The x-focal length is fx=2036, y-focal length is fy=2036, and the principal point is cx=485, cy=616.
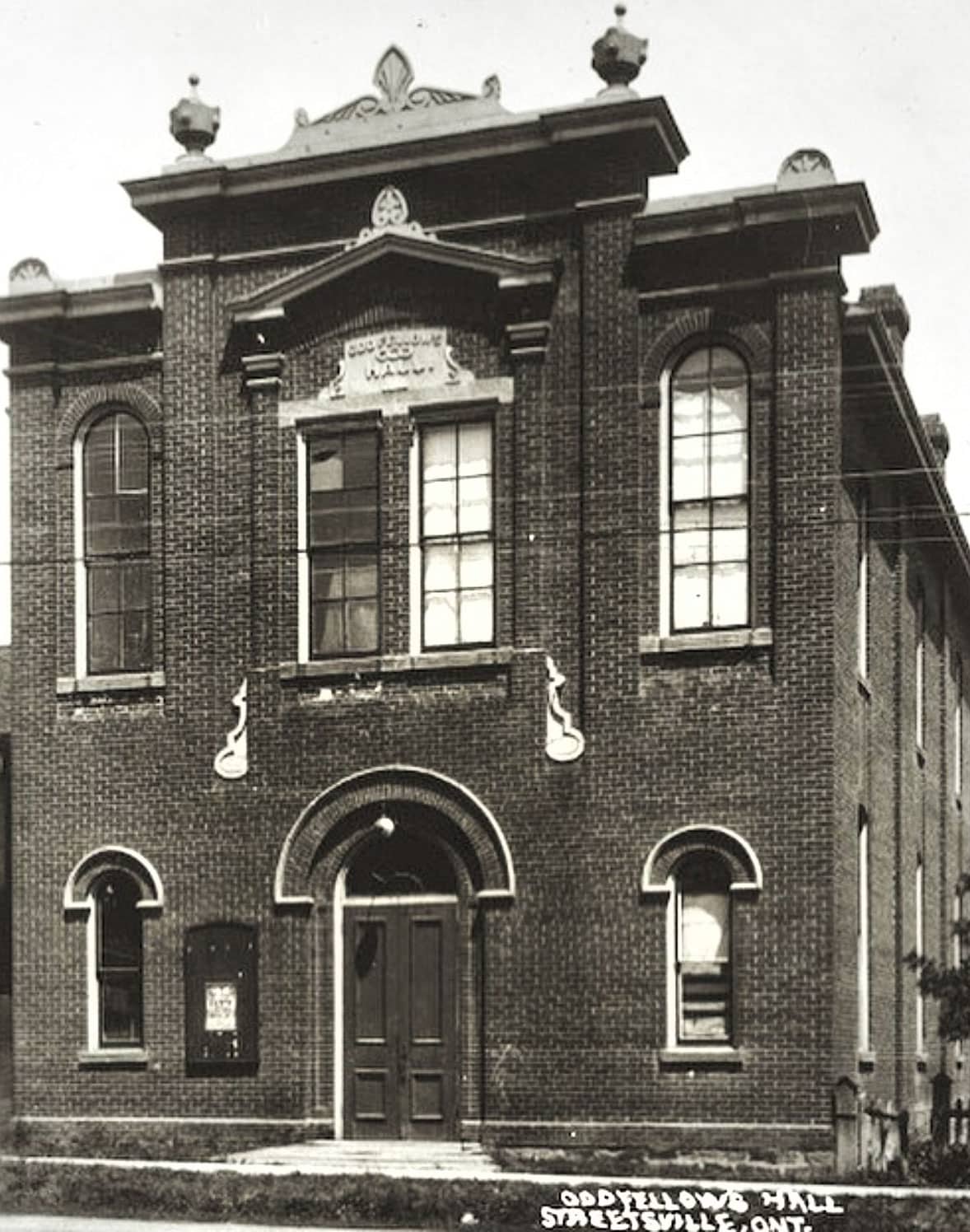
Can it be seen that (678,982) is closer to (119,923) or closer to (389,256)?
(119,923)

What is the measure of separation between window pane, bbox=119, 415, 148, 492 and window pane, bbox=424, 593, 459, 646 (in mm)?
3688

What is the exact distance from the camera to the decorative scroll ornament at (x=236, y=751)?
21.6 meters

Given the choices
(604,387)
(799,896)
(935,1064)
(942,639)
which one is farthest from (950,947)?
(604,387)

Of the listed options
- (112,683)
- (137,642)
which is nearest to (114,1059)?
(112,683)

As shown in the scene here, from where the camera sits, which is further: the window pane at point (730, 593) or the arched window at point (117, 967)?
the arched window at point (117, 967)

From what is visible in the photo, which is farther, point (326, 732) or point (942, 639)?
point (942, 639)

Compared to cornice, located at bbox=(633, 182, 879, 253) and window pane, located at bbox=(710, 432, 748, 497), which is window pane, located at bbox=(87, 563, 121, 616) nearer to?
window pane, located at bbox=(710, 432, 748, 497)

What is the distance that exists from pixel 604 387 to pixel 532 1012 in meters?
6.28

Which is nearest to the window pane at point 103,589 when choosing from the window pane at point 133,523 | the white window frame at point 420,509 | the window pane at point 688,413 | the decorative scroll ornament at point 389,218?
the window pane at point 133,523

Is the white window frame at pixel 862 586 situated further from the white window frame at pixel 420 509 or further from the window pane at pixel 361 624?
the window pane at pixel 361 624

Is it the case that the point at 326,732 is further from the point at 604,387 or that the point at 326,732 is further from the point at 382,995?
the point at 604,387

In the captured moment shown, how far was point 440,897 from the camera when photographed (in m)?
20.9

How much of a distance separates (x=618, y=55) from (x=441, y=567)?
216 inches

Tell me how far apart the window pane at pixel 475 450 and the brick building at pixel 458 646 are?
0.19ft
